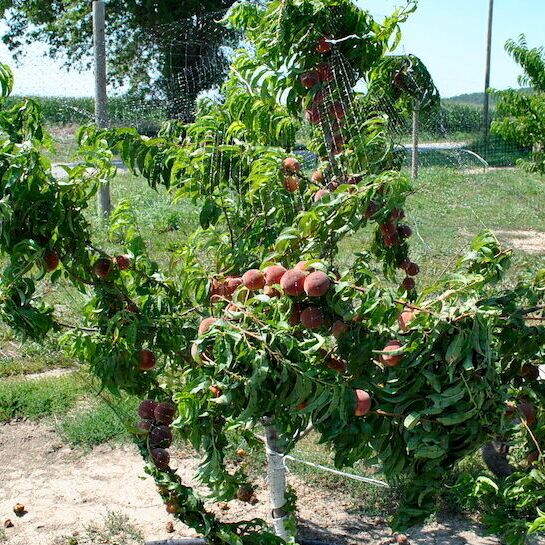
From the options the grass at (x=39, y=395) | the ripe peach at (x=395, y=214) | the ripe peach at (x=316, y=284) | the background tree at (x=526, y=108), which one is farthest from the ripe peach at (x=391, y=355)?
the background tree at (x=526, y=108)

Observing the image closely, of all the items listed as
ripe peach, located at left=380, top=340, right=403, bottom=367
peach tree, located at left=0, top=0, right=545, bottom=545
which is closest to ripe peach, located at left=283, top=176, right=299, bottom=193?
peach tree, located at left=0, top=0, right=545, bottom=545

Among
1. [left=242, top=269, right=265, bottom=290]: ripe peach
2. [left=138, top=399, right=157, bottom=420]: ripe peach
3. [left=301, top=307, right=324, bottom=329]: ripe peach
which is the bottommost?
[left=138, top=399, right=157, bottom=420]: ripe peach

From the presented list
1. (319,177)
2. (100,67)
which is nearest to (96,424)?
(319,177)

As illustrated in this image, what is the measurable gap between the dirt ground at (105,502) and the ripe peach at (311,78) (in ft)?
5.27

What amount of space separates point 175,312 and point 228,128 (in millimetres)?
596

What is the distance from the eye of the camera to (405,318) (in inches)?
76.1

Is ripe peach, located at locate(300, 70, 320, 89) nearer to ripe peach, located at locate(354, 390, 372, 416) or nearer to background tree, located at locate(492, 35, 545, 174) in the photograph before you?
ripe peach, located at locate(354, 390, 372, 416)

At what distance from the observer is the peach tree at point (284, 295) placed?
1.89 m

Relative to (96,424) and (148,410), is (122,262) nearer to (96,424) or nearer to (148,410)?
(148,410)

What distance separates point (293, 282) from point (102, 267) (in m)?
0.66

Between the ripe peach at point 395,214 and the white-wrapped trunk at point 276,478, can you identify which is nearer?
the ripe peach at point 395,214

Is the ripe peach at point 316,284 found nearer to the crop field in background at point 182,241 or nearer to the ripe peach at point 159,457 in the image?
the crop field in background at point 182,241

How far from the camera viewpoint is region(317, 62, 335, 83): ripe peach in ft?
7.55

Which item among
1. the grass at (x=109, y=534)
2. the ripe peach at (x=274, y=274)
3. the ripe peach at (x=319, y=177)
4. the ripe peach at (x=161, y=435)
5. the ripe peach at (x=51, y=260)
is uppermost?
the ripe peach at (x=319, y=177)
